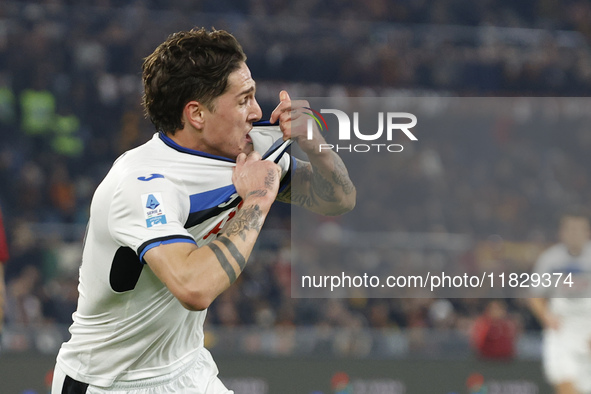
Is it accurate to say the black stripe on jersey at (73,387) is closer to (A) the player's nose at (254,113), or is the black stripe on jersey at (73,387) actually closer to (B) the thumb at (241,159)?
(B) the thumb at (241,159)

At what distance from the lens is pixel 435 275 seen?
22.7ft

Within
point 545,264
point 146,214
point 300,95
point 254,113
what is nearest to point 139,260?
point 146,214

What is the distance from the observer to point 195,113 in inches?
133

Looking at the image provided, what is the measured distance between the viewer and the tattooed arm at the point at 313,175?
11.9ft

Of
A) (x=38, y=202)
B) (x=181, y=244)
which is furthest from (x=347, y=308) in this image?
(x=181, y=244)

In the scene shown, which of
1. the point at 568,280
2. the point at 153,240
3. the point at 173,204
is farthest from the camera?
the point at 568,280

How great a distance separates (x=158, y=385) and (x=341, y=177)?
1186mm

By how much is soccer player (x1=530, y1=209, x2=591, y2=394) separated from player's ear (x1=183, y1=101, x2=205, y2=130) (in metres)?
4.33

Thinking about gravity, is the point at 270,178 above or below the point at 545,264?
below

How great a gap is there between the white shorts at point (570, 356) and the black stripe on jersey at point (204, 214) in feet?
17.2

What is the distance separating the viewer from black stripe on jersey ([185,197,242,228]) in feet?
10.6

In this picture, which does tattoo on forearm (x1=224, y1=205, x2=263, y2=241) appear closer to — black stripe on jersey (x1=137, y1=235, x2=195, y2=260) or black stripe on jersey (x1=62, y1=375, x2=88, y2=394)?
black stripe on jersey (x1=137, y1=235, x2=195, y2=260)

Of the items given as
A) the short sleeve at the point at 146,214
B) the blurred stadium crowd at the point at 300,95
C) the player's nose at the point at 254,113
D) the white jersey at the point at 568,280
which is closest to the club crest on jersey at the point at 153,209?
the short sleeve at the point at 146,214

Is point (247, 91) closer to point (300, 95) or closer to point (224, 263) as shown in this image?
point (224, 263)
